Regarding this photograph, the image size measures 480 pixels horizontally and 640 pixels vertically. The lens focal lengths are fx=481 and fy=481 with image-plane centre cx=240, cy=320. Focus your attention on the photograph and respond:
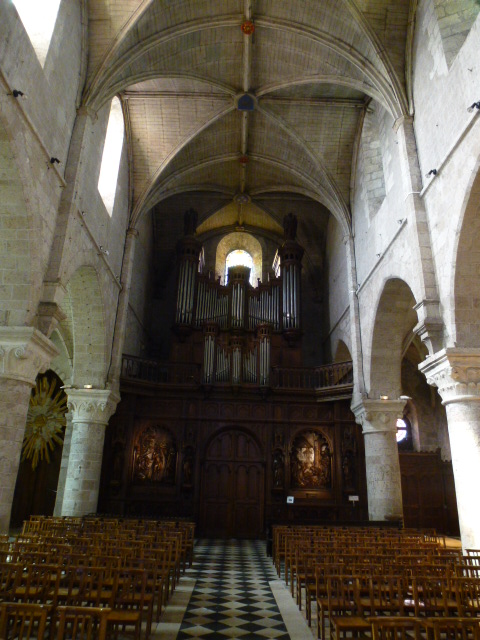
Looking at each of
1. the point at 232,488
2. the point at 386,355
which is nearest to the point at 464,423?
the point at 386,355

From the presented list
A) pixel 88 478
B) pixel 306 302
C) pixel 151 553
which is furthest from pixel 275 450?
pixel 151 553

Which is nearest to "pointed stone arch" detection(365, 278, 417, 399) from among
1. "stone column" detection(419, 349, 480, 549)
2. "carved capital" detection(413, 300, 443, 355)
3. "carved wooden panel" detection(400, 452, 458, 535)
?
"carved capital" detection(413, 300, 443, 355)

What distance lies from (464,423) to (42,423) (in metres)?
15.8

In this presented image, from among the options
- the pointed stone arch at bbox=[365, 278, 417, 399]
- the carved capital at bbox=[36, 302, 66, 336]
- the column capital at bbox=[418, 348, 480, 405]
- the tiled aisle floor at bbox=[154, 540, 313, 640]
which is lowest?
the tiled aisle floor at bbox=[154, 540, 313, 640]

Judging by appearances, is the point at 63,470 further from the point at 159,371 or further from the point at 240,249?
the point at 240,249

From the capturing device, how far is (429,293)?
10383mm

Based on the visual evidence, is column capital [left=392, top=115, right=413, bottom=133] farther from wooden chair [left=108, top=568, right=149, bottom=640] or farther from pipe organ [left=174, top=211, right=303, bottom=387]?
wooden chair [left=108, top=568, right=149, bottom=640]

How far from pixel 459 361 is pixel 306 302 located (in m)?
14.9

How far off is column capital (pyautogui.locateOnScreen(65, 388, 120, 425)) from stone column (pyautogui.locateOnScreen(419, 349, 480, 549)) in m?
9.95

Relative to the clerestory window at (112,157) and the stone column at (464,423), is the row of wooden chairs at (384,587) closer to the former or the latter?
the stone column at (464,423)

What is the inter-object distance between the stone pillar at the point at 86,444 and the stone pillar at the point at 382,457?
326 inches

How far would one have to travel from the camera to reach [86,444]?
14.9 metres

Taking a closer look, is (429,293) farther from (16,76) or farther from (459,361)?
(16,76)

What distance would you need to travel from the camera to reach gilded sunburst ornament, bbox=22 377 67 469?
19.0m
